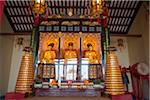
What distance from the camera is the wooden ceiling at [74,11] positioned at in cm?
630

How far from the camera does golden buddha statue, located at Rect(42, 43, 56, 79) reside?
511cm

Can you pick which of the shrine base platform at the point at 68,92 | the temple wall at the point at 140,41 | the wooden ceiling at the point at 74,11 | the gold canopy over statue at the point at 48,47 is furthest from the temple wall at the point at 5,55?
the temple wall at the point at 140,41

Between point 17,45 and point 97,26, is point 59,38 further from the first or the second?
point 17,45

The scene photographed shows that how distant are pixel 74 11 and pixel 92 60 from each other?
2.51 metres

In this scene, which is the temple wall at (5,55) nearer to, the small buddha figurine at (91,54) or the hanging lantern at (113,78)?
the small buddha figurine at (91,54)

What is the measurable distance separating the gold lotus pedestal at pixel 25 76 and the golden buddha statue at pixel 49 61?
1162 mm

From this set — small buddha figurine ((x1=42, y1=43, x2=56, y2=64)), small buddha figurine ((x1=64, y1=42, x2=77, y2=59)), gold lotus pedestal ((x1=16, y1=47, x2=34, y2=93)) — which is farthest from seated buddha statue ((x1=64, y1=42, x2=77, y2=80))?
gold lotus pedestal ((x1=16, y1=47, x2=34, y2=93))

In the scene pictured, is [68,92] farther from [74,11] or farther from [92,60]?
[74,11]

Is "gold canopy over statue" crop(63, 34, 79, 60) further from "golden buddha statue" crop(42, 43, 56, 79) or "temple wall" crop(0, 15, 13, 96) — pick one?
"temple wall" crop(0, 15, 13, 96)

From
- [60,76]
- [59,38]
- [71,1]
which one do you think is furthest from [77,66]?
[71,1]

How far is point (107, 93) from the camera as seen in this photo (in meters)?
3.67

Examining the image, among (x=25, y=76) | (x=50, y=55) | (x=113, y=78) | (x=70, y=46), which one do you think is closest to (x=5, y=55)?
(x=50, y=55)

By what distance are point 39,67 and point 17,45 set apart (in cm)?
291

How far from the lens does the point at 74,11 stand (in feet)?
22.6
